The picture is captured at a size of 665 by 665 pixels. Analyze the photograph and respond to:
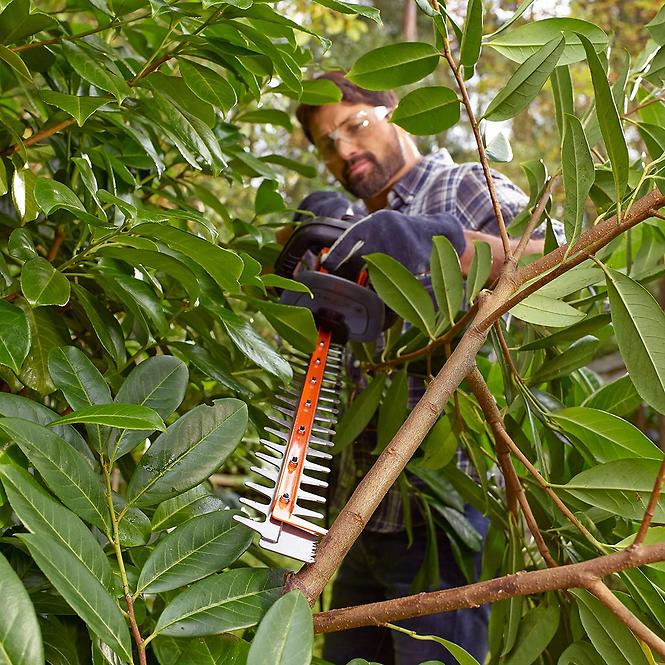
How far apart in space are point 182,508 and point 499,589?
26 centimetres

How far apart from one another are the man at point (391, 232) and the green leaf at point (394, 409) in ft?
0.54

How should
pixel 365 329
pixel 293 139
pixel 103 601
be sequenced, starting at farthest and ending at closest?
1. pixel 293 139
2. pixel 365 329
3. pixel 103 601

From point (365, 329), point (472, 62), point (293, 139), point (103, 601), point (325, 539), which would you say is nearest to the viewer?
point (103, 601)

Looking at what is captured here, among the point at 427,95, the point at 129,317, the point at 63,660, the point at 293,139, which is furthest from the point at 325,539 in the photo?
the point at 293,139

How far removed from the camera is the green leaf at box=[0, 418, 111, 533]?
19.1 inches

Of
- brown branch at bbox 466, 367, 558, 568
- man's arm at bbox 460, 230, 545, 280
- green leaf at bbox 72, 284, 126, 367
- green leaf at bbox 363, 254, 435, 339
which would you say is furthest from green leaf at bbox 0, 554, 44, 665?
man's arm at bbox 460, 230, 545, 280

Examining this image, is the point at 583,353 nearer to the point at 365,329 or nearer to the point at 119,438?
the point at 365,329

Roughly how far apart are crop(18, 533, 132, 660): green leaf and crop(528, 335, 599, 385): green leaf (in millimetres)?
544

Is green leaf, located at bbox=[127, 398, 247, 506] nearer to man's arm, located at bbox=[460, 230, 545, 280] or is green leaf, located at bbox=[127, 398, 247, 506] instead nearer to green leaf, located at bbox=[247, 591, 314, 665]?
green leaf, located at bbox=[247, 591, 314, 665]

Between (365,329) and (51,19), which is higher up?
(51,19)

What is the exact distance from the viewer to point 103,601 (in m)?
0.45

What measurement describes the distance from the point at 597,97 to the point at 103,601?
0.50 m

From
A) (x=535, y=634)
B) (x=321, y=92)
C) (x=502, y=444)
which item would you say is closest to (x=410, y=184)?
(x=321, y=92)

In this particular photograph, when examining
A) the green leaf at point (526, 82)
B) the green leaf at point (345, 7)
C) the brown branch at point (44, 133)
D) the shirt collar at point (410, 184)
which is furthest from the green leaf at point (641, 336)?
the shirt collar at point (410, 184)
